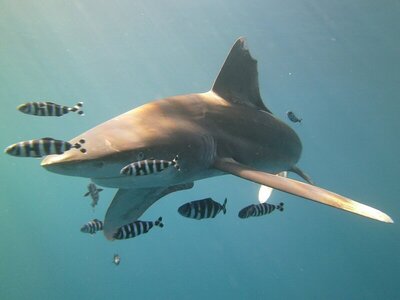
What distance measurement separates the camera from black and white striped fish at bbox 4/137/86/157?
129 inches

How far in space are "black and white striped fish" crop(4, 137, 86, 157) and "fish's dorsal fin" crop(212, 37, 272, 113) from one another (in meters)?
3.04

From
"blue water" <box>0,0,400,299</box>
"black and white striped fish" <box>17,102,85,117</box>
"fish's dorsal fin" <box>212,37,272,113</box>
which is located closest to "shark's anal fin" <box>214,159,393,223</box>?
"fish's dorsal fin" <box>212,37,272,113</box>

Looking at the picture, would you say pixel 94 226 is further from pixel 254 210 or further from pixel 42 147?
pixel 42 147

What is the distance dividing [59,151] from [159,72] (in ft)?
116

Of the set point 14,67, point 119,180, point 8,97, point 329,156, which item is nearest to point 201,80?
point 14,67

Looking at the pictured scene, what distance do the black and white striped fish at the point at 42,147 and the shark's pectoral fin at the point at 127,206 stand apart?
156 centimetres

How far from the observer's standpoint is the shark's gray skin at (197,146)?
342cm

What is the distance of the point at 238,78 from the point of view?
20.2 ft

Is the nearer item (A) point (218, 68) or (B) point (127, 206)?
(B) point (127, 206)

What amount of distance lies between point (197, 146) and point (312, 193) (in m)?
1.46

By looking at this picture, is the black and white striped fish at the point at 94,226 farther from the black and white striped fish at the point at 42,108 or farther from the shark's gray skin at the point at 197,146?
the black and white striped fish at the point at 42,108

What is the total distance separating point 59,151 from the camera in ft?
10.8

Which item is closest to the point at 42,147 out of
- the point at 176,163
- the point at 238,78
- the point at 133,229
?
the point at 176,163

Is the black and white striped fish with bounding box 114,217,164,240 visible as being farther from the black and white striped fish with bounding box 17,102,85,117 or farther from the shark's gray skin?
the black and white striped fish with bounding box 17,102,85,117
